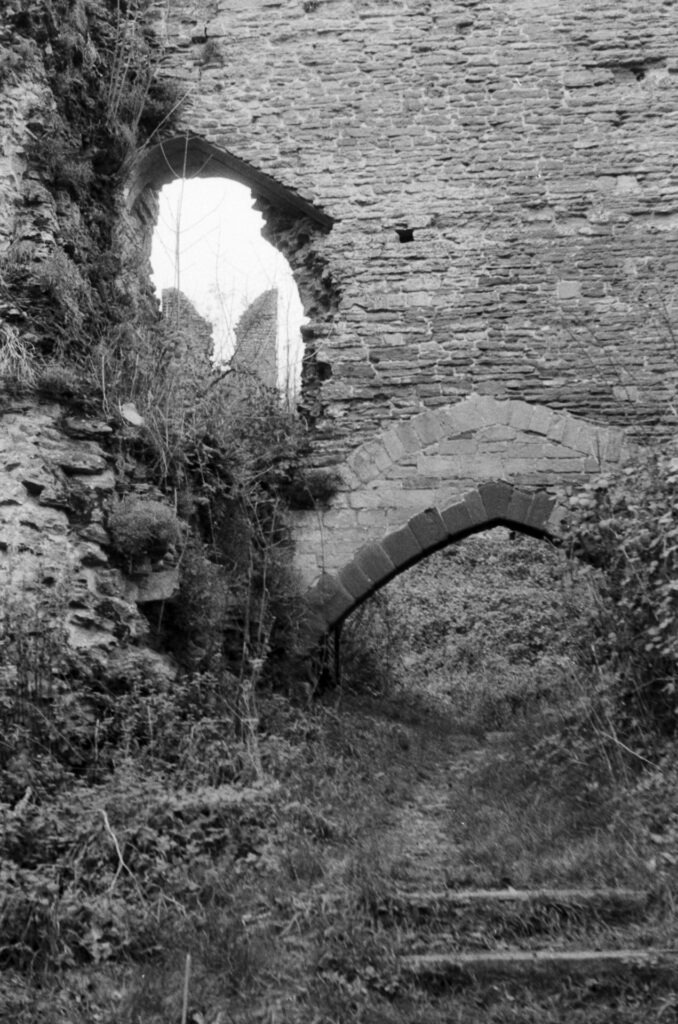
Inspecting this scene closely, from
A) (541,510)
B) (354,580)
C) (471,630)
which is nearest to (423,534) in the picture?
(354,580)

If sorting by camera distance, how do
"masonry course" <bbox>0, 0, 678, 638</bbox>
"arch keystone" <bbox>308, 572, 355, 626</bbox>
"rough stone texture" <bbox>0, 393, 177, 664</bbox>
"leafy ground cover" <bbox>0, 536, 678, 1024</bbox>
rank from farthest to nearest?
"masonry course" <bbox>0, 0, 678, 638</bbox> < "arch keystone" <bbox>308, 572, 355, 626</bbox> < "rough stone texture" <bbox>0, 393, 177, 664</bbox> < "leafy ground cover" <bbox>0, 536, 678, 1024</bbox>

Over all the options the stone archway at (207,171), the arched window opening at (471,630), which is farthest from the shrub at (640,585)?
the stone archway at (207,171)

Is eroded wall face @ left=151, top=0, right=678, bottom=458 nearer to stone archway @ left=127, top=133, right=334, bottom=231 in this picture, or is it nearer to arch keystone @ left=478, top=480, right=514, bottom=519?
stone archway @ left=127, top=133, right=334, bottom=231

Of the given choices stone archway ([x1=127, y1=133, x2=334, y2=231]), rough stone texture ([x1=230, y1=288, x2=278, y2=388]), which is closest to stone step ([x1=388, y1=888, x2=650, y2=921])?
rough stone texture ([x1=230, y1=288, x2=278, y2=388])

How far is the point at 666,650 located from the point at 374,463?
3134 mm

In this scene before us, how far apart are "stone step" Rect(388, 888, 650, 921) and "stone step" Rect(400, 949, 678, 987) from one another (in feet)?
0.95

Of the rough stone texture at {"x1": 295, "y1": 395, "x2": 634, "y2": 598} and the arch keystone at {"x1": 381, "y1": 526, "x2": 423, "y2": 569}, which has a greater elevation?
the rough stone texture at {"x1": 295, "y1": 395, "x2": 634, "y2": 598}

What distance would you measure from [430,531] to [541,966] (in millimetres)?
4243

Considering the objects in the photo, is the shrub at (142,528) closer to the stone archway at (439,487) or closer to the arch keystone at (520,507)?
the stone archway at (439,487)

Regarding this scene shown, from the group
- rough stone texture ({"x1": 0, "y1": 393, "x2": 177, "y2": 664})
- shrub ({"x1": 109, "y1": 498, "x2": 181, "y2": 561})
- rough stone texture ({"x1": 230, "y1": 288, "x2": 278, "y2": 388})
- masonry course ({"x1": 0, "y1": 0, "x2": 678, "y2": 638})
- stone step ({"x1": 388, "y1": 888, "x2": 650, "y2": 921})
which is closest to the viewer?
stone step ({"x1": 388, "y1": 888, "x2": 650, "y2": 921})

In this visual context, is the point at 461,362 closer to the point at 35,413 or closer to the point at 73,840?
the point at 35,413

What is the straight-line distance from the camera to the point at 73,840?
3865 mm

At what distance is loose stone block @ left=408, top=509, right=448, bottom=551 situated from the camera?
741 centimetres

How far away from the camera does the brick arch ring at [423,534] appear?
7.36 m
